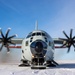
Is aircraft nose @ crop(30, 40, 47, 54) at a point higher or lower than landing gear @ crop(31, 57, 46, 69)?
higher

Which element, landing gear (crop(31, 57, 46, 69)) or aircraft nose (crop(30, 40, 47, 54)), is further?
landing gear (crop(31, 57, 46, 69))

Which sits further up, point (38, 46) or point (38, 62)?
point (38, 46)

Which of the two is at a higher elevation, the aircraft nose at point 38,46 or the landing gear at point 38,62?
the aircraft nose at point 38,46

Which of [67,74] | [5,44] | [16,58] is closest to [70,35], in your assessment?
[5,44]

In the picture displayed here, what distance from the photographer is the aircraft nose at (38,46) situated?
14195mm

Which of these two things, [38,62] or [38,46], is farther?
[38,62]

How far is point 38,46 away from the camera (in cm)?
1419

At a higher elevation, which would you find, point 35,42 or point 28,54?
point 35,42

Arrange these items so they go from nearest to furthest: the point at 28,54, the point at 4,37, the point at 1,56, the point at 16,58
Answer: the point at 28,54, the point at 4,37, the point at 1,56, the point at 16,58

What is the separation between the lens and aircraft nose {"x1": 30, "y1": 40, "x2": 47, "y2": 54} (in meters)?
14.2

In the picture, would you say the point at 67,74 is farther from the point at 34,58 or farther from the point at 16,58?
the point at 16,58

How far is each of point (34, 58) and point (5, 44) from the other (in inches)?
307

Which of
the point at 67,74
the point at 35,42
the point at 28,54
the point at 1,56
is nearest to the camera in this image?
the point at 67,74

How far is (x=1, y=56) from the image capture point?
32.9 m
